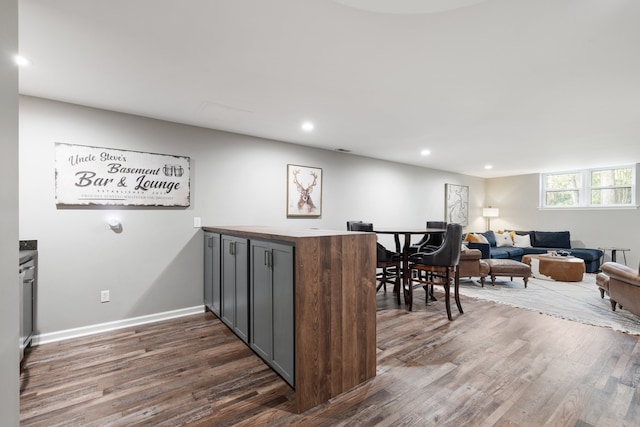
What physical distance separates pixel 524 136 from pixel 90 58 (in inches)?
196

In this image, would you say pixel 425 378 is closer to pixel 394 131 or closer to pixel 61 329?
pixel 394 131

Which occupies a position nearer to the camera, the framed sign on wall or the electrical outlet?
the framed sign on wall

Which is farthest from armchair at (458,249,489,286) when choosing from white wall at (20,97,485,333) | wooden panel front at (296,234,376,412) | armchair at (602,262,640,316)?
wooden panel front at (296,234,376,412)

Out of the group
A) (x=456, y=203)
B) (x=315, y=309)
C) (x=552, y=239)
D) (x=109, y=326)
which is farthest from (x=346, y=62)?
(x=552, y=239)

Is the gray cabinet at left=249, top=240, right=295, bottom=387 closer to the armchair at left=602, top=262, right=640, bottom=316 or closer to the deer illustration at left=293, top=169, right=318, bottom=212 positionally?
the deer illustration at left=293, top=169, right=318, bottom=212

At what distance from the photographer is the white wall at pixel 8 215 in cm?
115

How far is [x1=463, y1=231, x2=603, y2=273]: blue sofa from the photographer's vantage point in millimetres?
5938

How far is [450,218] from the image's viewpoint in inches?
276

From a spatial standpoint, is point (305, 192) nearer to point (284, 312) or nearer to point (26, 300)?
point (284, 312)

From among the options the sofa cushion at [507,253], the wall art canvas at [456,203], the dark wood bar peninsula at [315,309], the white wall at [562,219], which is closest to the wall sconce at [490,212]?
the white wall at [562,219]

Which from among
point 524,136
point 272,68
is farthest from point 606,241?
point 272,68

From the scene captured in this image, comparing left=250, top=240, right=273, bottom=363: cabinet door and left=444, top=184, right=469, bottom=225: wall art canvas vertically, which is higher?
left=444, top=184, right=469, bottom=225: wall art canvas

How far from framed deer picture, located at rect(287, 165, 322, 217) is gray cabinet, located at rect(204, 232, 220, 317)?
132 cm

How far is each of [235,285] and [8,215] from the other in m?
1.68
